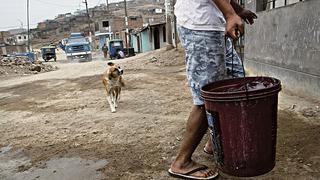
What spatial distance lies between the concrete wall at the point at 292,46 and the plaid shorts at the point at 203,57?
253 centimetres

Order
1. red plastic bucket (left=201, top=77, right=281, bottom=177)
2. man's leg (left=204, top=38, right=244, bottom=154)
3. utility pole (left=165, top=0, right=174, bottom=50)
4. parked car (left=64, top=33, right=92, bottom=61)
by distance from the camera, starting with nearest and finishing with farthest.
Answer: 1. red plastic bucket (left=201, top=77, right=281, bottom=177)
2. man's leg (left=204, top=38, right=244, bottom=154)
3. utility pole (left=165, top=0, right=174, bottom=50)
4. parked car (left=64, top=33, right=92, bottom=61)

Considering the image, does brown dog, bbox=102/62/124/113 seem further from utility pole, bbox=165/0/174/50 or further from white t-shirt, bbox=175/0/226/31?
utility pole, bbox=165/0/174/50

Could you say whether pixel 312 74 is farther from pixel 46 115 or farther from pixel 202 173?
pixel 46 115

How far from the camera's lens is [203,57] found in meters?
2.24

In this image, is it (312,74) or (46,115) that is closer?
(312,74)

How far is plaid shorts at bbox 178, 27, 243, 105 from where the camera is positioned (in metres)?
2.24

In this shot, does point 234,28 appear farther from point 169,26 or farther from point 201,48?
point 169,26

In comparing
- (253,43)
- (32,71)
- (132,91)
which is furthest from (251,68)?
(32,71)

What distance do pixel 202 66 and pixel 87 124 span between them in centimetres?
249

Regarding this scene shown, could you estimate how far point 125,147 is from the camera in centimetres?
329

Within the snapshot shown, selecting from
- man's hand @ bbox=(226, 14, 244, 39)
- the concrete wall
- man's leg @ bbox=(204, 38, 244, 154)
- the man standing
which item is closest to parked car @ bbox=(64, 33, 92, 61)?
the concrete wall

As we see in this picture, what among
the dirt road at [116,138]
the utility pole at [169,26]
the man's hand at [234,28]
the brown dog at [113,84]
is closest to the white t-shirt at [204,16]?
the man's hand at [234,28]

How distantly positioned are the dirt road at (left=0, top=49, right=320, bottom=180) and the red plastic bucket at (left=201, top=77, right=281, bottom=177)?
0.48 m

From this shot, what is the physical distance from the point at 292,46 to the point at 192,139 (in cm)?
320
